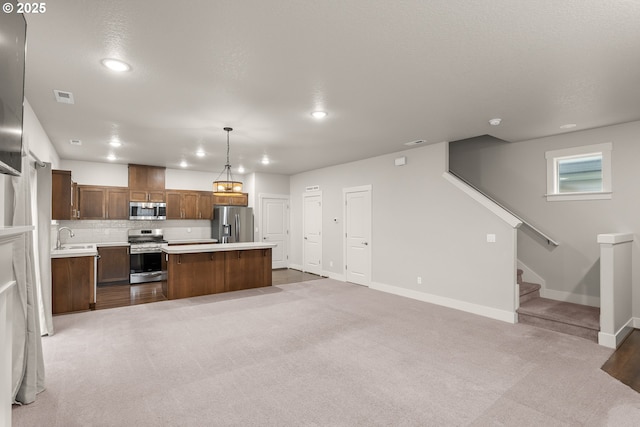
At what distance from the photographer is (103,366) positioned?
3152 millimetres

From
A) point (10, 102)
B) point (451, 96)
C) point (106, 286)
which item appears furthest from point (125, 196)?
point (451, 96)

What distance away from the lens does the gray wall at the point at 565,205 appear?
441cm

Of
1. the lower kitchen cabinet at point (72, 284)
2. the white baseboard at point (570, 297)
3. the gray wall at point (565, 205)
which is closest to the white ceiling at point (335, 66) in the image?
the gray wall at point (565, 205)

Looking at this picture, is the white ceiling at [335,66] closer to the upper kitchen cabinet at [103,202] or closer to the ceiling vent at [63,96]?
the ceiling vent at [63,96]

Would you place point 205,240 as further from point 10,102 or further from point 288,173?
point 10,102

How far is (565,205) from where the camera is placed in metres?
5.07

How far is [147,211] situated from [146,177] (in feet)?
2.66

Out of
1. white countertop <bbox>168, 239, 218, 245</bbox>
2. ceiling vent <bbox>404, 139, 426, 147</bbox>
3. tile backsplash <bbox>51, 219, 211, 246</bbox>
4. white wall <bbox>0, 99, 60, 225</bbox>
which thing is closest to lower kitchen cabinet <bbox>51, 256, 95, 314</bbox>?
white wall <bbox>0, 99, 60, 225</bbox>

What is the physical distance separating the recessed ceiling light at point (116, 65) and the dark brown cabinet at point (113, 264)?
17.5ft

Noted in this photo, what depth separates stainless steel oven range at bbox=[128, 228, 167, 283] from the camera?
283 inches

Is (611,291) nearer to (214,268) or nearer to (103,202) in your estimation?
(214,268)

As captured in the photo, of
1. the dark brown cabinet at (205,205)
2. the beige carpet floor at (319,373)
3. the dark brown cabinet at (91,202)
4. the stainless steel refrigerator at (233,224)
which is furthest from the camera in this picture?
the dark brown cabinet at (205,205)

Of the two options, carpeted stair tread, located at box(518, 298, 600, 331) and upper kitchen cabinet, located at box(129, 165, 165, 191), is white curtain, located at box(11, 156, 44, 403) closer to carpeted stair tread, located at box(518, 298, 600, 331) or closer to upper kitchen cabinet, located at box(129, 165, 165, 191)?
upper kitchen cabinet, located at box(129, 165, 165, 191)

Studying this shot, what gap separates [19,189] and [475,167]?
6563 millimetres
